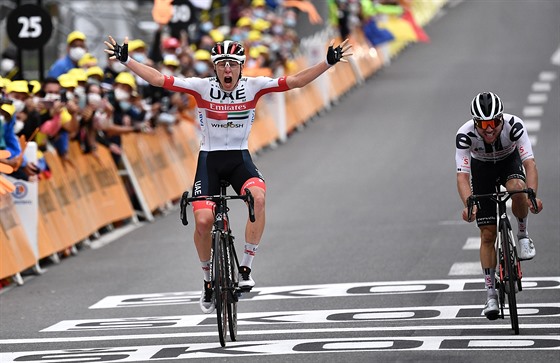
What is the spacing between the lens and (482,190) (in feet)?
41.0

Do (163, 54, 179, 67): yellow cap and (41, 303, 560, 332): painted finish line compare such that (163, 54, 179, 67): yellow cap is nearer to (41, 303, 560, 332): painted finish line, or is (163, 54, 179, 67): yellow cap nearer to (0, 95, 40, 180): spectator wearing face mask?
(0, 95, 40, 180): spectator wearing face mask

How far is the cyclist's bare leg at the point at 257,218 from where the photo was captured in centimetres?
1230

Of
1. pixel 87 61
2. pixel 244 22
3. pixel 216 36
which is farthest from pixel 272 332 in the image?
pixel 244 22

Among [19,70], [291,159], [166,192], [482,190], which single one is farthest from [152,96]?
[482,190]

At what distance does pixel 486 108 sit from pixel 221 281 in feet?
8.20

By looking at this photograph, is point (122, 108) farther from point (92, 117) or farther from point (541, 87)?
point (541, 87)

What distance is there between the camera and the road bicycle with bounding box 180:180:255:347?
460 inches

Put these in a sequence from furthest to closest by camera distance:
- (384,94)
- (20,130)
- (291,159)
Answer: (384,94)
(291,159)
(20,130)

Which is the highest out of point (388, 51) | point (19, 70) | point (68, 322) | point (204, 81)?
point (388, 51)

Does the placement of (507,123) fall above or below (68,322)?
above

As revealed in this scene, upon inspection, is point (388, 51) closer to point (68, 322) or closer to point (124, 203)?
point (124, 203)

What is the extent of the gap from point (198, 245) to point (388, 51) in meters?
37.7

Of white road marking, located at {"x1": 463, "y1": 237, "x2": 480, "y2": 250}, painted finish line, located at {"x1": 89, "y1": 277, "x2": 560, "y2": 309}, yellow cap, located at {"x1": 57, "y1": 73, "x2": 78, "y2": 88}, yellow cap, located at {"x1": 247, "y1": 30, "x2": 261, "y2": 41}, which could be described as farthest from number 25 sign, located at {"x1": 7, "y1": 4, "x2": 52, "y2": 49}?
yellow cap, located at {"x1": 247, "y1": 30, "x2": 261, "y2": 41}

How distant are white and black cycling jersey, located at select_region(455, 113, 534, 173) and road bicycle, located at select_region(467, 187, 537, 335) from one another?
343 mm
